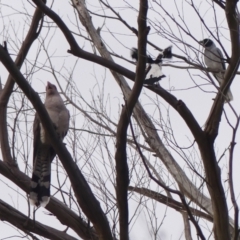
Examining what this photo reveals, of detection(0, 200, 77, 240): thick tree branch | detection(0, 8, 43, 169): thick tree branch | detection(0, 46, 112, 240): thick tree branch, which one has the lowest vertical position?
detection(0, 200, 77, 240): thick tree branch

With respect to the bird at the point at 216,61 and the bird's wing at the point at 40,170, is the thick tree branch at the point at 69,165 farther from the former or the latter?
the bird at the point at 216,61

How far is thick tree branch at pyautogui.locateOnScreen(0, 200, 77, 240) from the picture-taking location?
3.89 metres

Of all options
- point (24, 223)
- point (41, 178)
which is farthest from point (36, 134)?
point (24, 223)

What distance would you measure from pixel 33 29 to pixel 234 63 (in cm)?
156

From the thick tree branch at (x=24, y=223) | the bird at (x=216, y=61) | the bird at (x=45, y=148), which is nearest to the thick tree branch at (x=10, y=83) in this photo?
the bird at (x=45, y=148)

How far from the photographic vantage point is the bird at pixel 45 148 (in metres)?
4.12

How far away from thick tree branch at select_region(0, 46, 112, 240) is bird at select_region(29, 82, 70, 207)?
241 mm

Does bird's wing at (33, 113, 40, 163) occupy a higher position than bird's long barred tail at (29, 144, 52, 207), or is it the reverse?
bird's wing at (33, 113, 40, 163)

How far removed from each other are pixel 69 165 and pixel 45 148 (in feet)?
5.31

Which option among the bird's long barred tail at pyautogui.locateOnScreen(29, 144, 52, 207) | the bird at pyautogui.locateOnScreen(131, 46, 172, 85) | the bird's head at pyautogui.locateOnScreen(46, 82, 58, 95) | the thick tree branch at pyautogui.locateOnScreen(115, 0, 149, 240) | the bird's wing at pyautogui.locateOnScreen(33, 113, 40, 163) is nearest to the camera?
the thick tree branch at pyautogui.locateOnScreen(115, 0, 149, 240)

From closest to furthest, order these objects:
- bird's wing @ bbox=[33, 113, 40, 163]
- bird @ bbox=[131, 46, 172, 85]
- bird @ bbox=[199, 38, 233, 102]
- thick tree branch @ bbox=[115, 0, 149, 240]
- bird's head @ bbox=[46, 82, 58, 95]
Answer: thick tree branch @ bbox=[115, 0, 149, 240]
bird @ bbox=[131, 46, 172, 85]
bird @ bbox=[199, 38, 233, 102]
bird's wing @ bbox=[33, 113, 40, 163]
bird's head @ bbox=[46, 82, 58, 95]

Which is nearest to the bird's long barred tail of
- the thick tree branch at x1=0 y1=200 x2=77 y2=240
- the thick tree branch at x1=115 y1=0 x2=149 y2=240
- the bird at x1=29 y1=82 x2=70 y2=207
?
the bird at x1=29 y1=82 x2=70 y2=207

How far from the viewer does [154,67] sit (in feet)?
12.6

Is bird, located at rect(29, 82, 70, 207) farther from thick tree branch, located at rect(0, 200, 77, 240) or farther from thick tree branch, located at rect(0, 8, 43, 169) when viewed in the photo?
thick tree branch, located at rect(0, 8, 43, 169)
